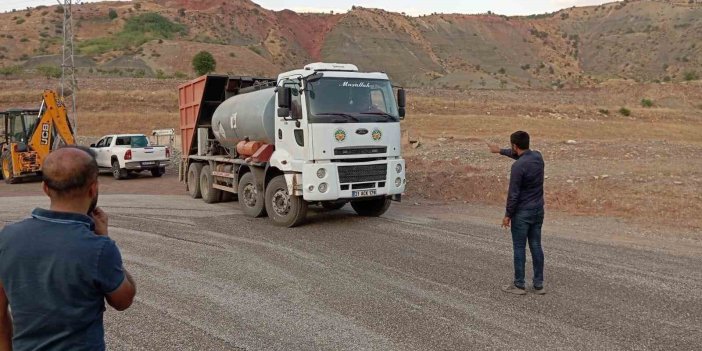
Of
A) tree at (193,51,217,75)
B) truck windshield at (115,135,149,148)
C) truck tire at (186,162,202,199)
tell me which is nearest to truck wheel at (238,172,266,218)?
truck tire at (186,162,202,199)

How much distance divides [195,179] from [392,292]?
1046 centimetres

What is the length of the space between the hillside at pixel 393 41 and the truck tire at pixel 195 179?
198ft

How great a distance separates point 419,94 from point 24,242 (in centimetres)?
5357

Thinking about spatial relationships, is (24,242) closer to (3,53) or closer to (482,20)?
(3,53)

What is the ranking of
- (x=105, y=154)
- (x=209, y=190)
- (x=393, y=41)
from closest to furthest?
1. (x=209, y=190)
2. (x=105, y=154)
3. (x=393, y=41)

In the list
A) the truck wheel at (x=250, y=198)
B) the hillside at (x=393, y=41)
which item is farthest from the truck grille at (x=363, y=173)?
the hillside at (x=393, y=41)

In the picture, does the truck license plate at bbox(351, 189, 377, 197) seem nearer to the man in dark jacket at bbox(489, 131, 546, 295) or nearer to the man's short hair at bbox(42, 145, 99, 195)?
the man in dark jacket at bbox(489, 131, 546, 295)

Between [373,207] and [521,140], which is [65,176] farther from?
[373,207]

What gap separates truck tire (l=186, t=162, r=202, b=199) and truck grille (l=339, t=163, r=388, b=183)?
6482mm

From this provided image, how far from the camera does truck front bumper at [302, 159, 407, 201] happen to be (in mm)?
10797

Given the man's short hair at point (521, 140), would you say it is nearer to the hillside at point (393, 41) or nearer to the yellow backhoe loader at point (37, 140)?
the yellow backhoe loader at point (37, 140)

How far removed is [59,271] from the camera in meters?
2.65

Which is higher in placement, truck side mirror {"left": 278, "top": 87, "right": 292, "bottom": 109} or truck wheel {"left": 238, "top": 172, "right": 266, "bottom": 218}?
truck side mirror {"left": 278, "top": 87, "right": 292, "bottom": 109}

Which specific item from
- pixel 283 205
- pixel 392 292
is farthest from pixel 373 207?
pixel 392 292
